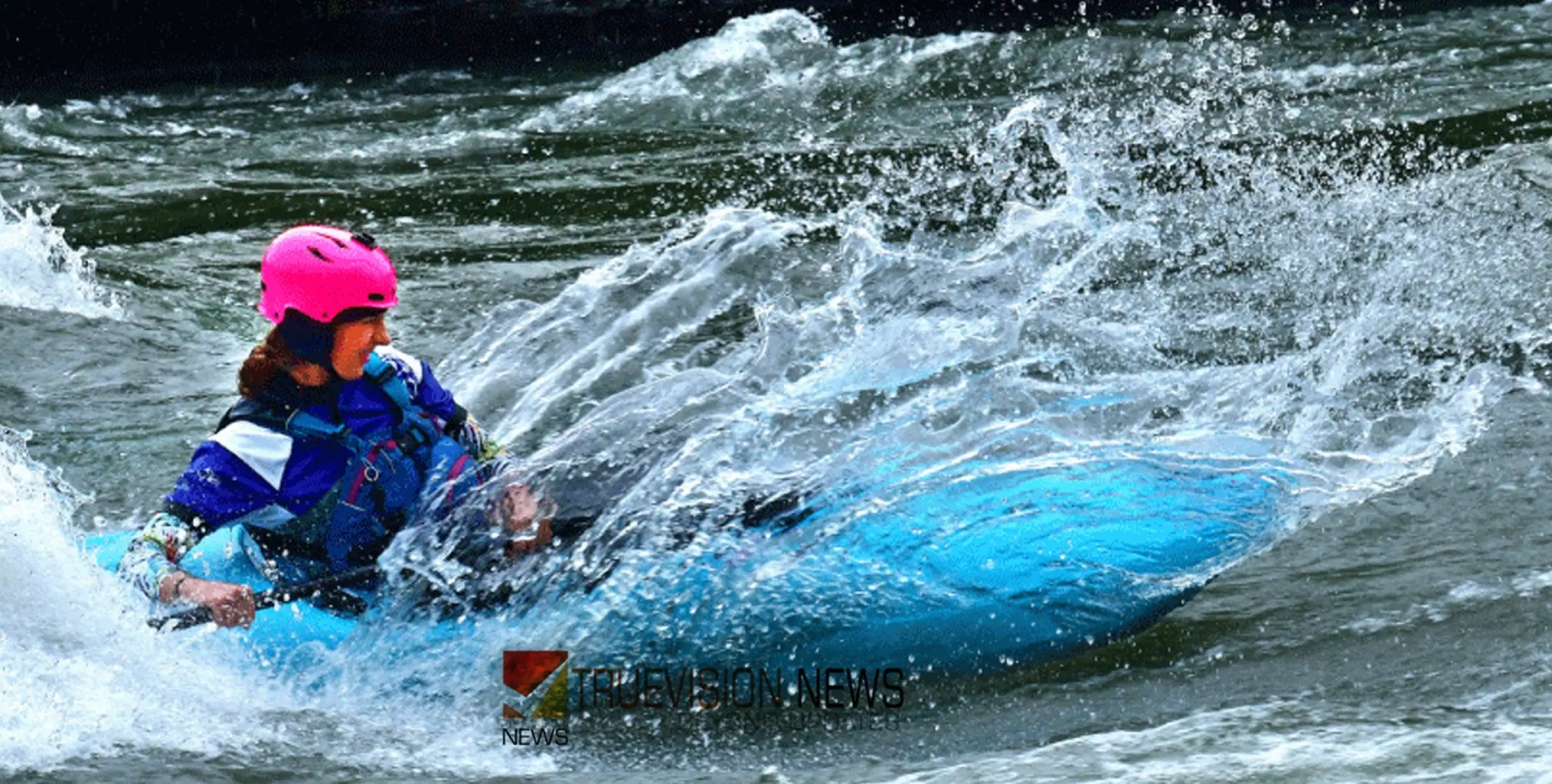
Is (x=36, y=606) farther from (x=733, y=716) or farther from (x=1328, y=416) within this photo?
(x=1328, y=416)

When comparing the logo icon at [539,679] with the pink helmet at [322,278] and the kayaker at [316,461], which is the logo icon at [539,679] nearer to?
the kayaker at [316,461]

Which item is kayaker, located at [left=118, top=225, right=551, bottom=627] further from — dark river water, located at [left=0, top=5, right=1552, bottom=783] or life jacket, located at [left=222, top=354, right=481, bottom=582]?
dark river water, located at [left=0, top=5, right=1552, bottom=783]

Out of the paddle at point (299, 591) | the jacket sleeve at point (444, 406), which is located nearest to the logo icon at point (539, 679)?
the paddle at point (299, 591)

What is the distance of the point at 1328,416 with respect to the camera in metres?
5.66

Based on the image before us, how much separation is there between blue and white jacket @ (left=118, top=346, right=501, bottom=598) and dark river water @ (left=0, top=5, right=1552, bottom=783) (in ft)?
0.73

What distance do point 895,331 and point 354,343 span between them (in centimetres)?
226

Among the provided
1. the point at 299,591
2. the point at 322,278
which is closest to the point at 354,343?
the point at 322,278

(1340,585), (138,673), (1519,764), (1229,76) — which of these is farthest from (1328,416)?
(1229,76)

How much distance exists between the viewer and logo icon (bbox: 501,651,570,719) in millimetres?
4375

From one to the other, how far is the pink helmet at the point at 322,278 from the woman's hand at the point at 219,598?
2.08 ft

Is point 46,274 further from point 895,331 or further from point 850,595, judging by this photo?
point 850,595

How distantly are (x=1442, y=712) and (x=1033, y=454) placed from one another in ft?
4.02

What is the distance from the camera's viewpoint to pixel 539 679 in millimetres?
4398

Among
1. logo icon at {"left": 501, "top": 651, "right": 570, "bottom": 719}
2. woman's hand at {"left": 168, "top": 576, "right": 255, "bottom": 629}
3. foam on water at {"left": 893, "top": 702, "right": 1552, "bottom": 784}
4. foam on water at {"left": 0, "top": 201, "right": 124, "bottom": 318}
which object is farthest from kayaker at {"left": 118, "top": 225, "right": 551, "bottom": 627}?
foam on water at {"left": 0, "top": 201, "right": 124, "bottom": 318}
